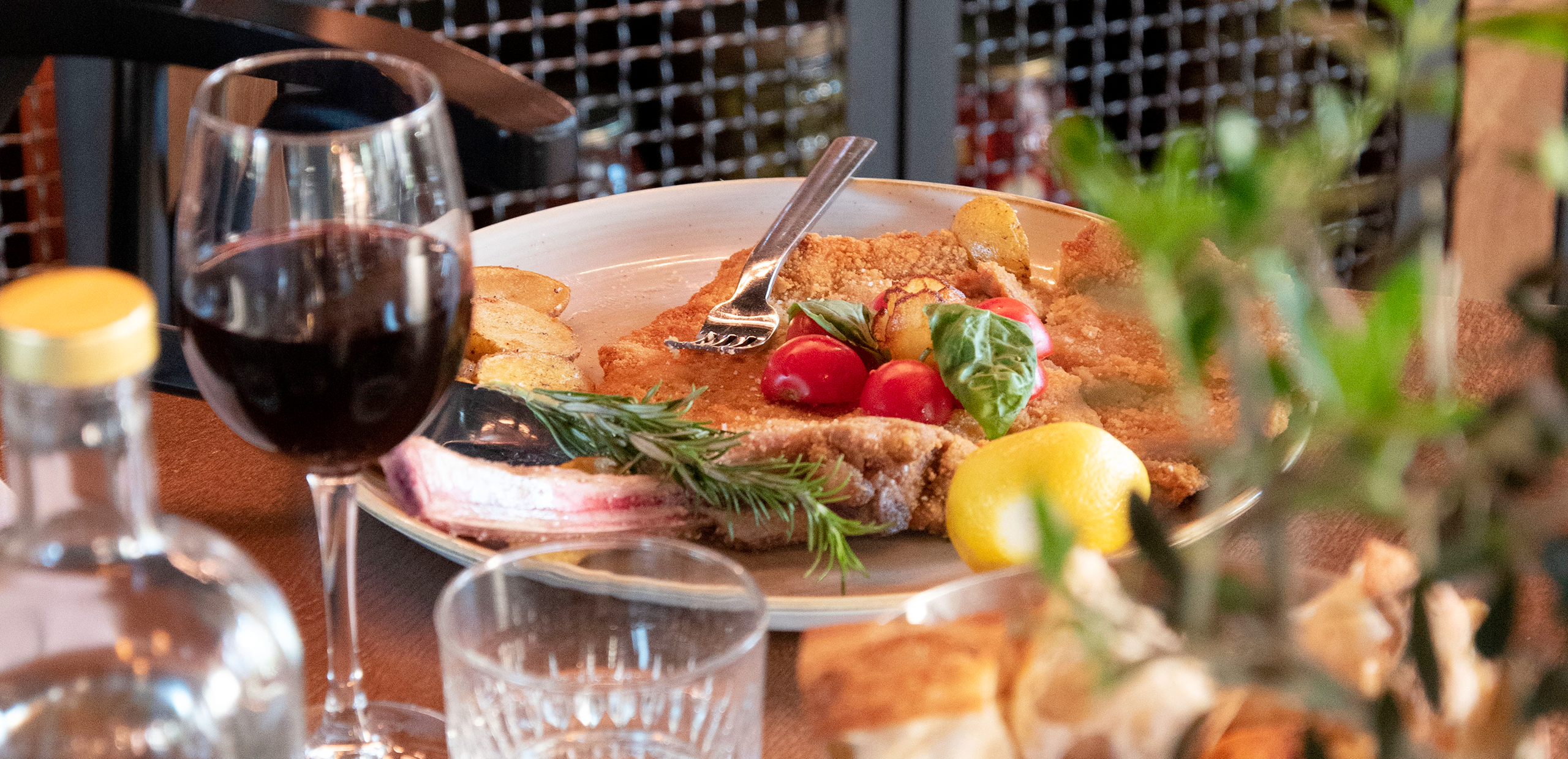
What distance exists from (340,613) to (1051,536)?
474 millimetres

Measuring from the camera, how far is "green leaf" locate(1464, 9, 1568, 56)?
0.26 meters

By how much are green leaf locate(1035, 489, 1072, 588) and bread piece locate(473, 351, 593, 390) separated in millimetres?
754

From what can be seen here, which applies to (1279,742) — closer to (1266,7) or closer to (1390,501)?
(1390,501)

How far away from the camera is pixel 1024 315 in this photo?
111cm

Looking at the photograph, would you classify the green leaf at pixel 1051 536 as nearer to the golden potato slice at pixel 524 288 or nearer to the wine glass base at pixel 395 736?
the wine glass base at pixel 395 736

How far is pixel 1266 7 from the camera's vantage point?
2801 mm

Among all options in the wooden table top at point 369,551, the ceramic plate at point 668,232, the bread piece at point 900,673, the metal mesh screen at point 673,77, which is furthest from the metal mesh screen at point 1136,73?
the bread piece at point 900,673

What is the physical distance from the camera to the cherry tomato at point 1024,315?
1099mm

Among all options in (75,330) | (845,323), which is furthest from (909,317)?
(75,330)

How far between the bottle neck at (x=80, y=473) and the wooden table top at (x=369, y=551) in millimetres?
284

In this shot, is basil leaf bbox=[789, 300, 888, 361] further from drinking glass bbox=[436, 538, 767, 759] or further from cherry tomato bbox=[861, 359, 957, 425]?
drinking glass bbox=[436, 538, 767, 759]

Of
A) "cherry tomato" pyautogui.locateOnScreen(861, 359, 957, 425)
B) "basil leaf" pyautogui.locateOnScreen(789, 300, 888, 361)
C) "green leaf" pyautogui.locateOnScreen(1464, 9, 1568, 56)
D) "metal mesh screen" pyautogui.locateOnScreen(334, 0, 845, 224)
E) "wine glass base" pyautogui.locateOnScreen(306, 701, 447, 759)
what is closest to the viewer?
"green leaf" pyautogui.locateOnScreen(1464, 9, 1568, 56)

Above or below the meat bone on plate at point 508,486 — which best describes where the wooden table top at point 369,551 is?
below

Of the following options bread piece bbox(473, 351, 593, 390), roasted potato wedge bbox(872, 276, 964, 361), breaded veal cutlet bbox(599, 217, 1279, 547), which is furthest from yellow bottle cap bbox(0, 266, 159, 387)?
roasted potato wedge bbox(872, 276, 964, 361)
